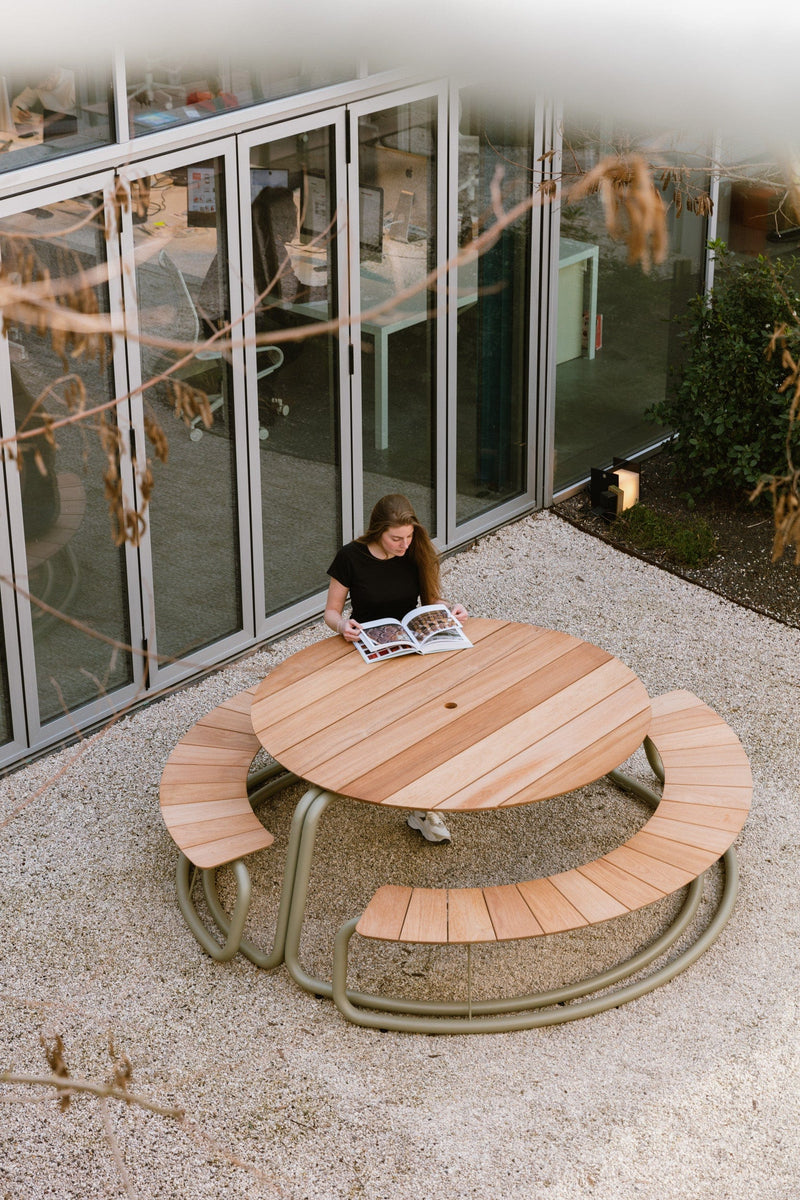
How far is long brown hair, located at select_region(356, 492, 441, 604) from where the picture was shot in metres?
5.35

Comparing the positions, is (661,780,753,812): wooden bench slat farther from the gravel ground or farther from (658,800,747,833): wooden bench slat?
the gravel ground

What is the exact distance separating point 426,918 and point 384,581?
165cm

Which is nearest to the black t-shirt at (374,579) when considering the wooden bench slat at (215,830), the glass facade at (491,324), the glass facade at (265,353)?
the glass facade at (265,353)

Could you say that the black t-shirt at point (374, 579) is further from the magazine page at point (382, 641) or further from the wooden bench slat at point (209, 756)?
the wooden bench slat at point (209, 756)

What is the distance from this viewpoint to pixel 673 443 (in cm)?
890

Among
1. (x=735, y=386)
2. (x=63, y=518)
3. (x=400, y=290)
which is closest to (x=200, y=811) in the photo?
(x=63, y=518)

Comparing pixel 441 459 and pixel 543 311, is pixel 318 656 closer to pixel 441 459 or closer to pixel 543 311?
pixel 441 459

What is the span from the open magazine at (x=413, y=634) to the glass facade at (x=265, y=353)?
42.4 inches

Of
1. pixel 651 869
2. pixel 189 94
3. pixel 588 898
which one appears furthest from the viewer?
pixel 189 94

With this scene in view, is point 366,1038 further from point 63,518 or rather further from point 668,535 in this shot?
point 668,535

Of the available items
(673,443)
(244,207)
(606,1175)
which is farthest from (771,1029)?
(673,443)

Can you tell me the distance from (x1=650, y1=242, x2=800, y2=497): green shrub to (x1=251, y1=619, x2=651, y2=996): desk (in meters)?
3.26

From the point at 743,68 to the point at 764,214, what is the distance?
9.32 meters

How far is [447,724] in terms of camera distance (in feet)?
16.7
